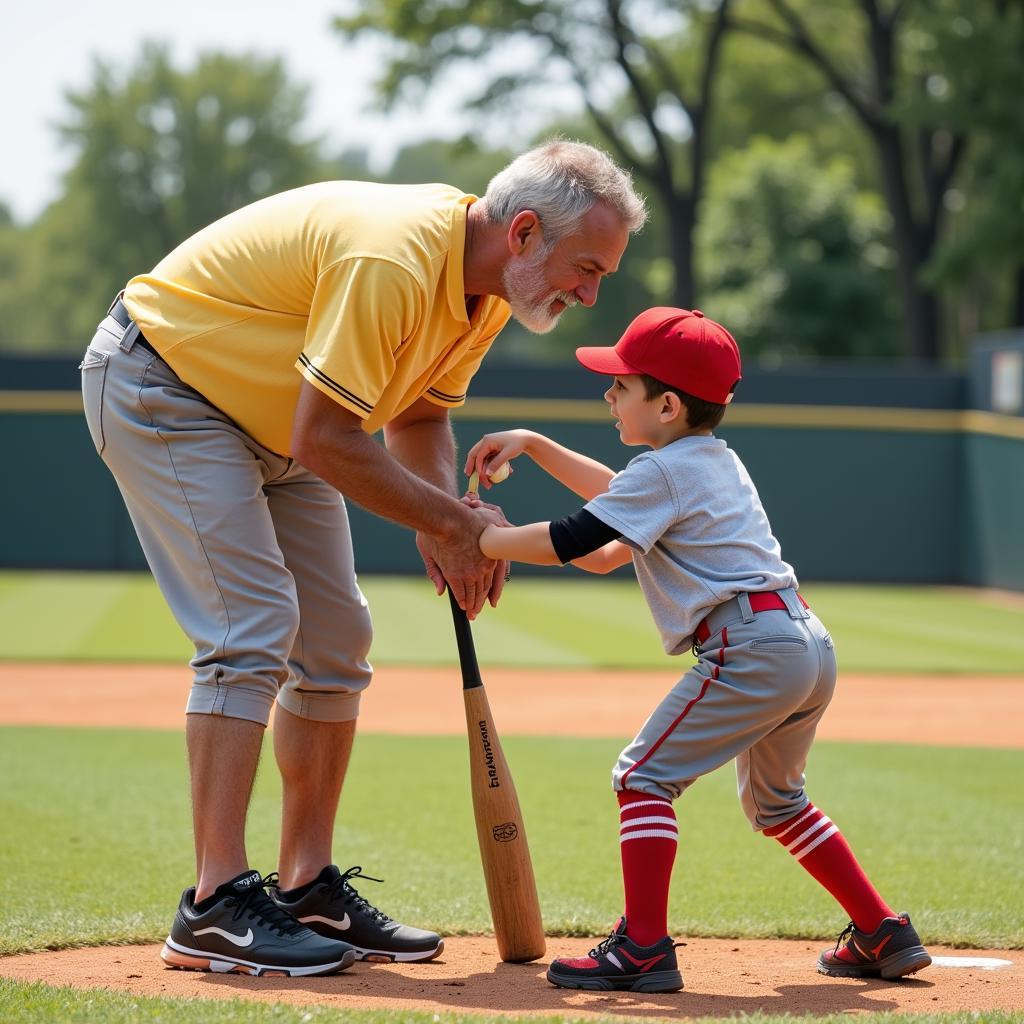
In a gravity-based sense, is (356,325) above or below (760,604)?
above

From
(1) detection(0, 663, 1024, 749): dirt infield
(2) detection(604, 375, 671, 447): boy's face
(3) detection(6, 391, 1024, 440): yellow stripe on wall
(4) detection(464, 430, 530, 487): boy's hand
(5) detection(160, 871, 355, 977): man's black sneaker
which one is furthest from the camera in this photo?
(3) detection(6, 391, 1024, 440): yellow stripe on wall

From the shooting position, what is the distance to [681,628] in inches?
135

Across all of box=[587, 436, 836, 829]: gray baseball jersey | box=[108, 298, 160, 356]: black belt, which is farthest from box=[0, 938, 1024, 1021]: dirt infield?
box=[108, 298, 160, 356]: black belt

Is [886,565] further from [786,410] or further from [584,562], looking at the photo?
[584,562]

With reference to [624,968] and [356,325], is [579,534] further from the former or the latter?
Result: [624,968]

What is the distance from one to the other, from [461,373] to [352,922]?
148cm

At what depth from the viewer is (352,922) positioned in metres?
3.78

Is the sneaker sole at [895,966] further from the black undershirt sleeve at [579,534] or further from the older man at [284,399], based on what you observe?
the black undershirt sleeve at [579,534]

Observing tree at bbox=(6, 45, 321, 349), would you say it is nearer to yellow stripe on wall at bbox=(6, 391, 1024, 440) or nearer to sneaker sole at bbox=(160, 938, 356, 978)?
yellow stripe on wall at bbox=(6, 391, 1024, 440)

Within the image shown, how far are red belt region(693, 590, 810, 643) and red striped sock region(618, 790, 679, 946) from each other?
0.39 m

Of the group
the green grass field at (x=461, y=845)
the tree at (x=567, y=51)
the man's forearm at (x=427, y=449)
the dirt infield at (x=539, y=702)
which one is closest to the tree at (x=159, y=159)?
the tree at (x=567, y=51)

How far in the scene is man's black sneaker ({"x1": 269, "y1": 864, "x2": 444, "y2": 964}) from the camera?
12.2 ft

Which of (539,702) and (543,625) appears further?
(543,625)

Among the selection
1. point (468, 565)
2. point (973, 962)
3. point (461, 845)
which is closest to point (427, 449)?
point (468, 565)
